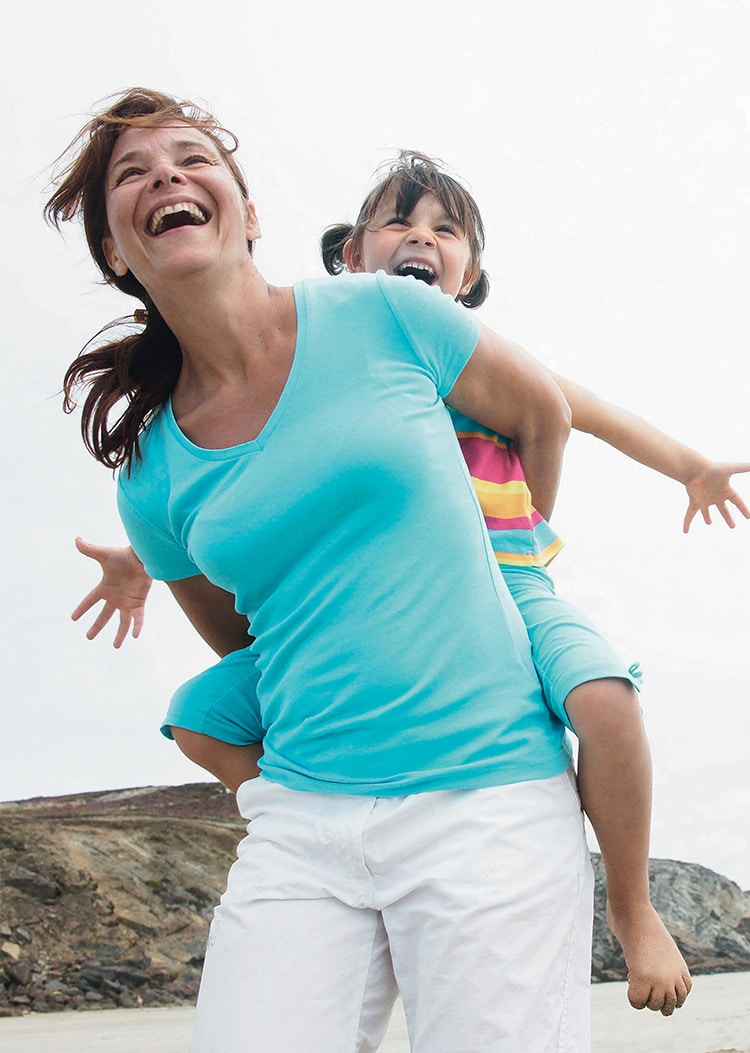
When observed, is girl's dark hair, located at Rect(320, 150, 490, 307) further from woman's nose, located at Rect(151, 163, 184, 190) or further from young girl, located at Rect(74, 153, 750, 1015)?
woman's nose, located at Rect(151, 163, 184, 190)

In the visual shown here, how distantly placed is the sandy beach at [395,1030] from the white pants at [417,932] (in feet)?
12.9

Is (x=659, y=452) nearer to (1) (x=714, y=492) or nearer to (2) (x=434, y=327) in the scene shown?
(1) (x=714, y=492)

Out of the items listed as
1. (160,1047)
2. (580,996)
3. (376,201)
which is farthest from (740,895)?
(580,996)

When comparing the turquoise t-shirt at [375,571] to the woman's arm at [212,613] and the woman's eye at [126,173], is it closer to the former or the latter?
the woman's arm at [212,613]

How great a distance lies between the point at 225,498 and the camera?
5.79ft

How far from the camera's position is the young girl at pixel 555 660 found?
1716 millimetres

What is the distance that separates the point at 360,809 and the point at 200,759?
60cm

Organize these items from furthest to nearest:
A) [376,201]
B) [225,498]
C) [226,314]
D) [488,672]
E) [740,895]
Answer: [740,895]
[376,201]
[226,314]
[225,498]
[488,672]

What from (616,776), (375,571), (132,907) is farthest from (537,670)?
(132,907)

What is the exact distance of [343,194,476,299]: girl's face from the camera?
3.06 metres

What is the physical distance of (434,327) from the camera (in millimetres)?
1819

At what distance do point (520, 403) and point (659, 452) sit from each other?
32.0 inches

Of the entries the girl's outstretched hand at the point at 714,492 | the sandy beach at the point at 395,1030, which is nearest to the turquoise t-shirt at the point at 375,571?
the girl's outstretched hand at the point at 714,492

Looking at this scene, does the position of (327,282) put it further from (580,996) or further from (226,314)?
(580,996)
